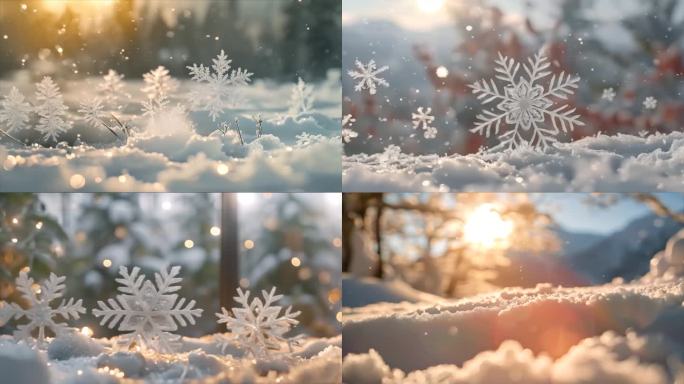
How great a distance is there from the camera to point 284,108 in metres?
1.61

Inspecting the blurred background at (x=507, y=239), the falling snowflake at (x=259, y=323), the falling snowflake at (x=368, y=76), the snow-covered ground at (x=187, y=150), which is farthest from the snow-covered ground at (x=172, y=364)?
the falling snowflake at (x=368, y=76)

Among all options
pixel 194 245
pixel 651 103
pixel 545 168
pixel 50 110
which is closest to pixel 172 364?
→ pixel 194 245

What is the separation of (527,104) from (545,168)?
0.15 metres

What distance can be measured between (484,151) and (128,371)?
0.96m

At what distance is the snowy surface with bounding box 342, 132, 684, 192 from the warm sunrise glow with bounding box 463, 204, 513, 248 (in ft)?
0.18

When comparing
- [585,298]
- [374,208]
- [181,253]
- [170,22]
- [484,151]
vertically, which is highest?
[170,22]

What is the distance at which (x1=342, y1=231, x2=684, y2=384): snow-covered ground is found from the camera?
5.25ft

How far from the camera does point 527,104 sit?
159 cm

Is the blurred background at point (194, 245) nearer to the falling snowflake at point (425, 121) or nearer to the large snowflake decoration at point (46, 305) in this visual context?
the large snowflake decoration at point (46, 305)

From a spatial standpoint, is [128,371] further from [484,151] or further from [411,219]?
[484,151]

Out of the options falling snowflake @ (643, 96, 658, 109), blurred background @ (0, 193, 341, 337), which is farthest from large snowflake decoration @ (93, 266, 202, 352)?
falling snowflake @ (643, 96, 658, 109)

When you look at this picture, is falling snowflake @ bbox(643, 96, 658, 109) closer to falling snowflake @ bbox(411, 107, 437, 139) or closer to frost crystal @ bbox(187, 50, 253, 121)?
falling snowflake @ bbox(411, 107, 437, 139)

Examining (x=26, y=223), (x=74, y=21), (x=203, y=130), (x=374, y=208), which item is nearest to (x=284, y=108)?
(x=203, y=130)

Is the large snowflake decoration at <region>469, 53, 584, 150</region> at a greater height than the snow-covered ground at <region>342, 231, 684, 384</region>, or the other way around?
the large snowflake decoration at <region>469, 53, 584, 150</region>
